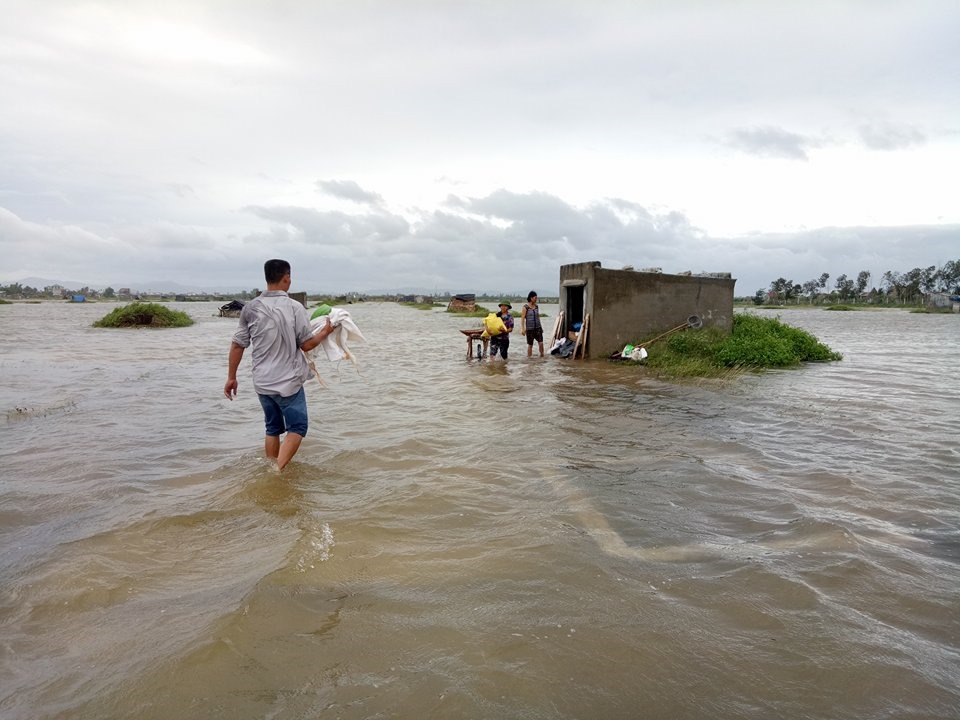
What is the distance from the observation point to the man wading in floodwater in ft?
15.6

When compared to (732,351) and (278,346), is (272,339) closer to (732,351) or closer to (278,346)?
(278,346)

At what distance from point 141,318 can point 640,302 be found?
26.0 m

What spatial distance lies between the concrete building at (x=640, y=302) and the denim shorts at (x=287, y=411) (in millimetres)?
9690

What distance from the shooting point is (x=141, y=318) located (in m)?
28.2

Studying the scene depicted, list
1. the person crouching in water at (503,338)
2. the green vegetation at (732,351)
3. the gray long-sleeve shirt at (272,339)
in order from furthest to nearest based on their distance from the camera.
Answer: the person crouching in water at (503,338), the green vegetation at (732,351), the gray long-sleeve shirt at (272,339)

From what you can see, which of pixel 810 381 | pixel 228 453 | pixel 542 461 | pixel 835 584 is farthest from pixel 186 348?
pixel 835 584

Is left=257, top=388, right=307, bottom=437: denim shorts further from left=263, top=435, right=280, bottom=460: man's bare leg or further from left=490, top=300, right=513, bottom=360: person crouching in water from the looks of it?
left=490, top=300, right=513, bottom=360: person crouching in water

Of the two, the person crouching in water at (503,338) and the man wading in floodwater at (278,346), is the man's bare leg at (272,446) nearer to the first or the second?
the man wading in floodwater at (278,346)

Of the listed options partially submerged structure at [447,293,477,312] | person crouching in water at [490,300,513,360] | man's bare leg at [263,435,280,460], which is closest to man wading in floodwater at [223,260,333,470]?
man's bare leg at [263,435,280,460]

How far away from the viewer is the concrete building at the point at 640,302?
13547mm

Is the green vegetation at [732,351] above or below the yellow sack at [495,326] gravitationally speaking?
below

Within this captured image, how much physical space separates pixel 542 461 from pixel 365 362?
10591 millimetres

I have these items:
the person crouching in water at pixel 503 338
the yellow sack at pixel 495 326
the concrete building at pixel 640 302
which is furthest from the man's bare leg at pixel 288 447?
the concrete building at pixel 640 302

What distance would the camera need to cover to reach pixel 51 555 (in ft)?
11.1
